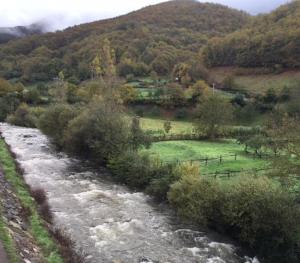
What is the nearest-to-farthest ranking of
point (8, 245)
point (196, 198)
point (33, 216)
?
1. point (8, 245)
2. point (33, 216)
3. point (196, 198)

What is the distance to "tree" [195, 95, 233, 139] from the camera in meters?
76.1

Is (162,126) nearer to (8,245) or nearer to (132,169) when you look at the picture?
(132,169)

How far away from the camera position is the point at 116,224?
34094mm

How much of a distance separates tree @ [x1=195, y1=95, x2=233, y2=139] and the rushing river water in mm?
29748

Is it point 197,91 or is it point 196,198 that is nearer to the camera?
point 196,198

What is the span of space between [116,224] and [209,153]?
29405mm

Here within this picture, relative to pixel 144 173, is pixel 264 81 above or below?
above

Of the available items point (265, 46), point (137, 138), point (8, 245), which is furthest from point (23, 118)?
point (265, 46)

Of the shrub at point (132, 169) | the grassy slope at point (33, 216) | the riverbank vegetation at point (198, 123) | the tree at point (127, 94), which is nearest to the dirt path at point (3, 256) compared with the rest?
the grassy slope at point (33, 216)

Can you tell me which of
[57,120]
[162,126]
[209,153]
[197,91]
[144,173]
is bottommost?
[162,126]

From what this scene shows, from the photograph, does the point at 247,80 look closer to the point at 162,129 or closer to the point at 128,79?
the point at 128,79

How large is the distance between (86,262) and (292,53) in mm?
116793

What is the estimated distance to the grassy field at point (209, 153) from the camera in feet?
172

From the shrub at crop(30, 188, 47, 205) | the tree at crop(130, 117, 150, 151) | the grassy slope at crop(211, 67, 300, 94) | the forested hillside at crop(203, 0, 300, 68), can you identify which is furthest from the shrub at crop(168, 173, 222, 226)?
the forested hillside at crop(203, 0, 300, 68)
